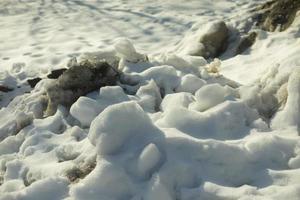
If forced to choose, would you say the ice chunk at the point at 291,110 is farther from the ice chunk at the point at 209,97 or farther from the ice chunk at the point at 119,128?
the ice chunk at the point at 119,128

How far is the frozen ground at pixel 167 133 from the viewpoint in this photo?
2.95 meters

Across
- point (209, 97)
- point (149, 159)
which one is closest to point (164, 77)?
point (209, 97)

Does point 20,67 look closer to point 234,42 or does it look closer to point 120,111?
point 234,42

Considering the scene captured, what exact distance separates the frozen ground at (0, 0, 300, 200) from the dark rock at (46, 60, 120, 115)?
0.31 feet

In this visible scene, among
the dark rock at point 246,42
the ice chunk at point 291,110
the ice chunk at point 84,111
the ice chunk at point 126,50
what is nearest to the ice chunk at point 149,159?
the ice chunk at point 84,111

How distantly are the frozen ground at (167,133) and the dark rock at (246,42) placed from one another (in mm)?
99

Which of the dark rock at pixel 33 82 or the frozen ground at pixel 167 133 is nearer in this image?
the frozen ground at pixel 167 133

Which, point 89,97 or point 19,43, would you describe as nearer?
point 89,97

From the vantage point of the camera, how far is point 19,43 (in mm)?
7359

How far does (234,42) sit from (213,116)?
260 cm

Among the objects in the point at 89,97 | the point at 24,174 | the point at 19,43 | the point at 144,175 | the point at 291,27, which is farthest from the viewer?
the point at 19,43

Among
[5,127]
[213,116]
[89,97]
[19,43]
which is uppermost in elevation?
[213,116]

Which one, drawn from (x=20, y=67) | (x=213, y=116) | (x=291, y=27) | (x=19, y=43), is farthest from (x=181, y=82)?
(x=19, y=43)

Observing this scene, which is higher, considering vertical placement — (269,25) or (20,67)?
(269,25)
